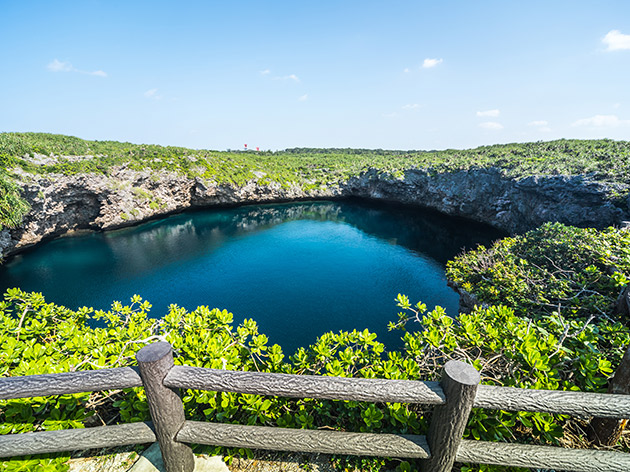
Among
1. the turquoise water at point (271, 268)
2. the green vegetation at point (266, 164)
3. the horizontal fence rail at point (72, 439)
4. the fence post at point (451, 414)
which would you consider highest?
the green vegetation at point (266, 164)

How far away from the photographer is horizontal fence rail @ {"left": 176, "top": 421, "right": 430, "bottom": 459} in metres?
2.54

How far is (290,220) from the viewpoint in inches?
1271

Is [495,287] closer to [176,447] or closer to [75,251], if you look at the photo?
[176,447]

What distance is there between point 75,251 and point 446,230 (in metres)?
33.9

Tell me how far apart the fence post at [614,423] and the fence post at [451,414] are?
1575 millimetres

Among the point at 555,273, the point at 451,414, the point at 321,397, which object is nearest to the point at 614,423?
→ the point at 451,414

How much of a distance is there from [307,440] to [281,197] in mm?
38608

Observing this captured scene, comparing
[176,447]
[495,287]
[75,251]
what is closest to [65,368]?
[176,447]

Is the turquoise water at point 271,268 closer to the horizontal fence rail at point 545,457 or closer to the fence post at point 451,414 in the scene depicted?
the horizontal fence rail at point 545,457

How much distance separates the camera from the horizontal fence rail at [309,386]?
2.25 meters

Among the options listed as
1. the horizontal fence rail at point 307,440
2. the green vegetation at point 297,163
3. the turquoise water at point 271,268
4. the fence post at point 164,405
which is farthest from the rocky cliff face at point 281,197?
the fence post at point 164,405

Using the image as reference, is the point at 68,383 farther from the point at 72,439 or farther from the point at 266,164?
the point at 266,164

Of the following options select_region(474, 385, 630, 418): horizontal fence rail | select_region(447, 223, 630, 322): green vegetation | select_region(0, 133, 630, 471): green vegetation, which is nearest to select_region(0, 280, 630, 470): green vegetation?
select_region(0, 133, 630, 471): green vegetation

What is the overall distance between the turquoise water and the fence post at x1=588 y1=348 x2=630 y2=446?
9019 mm
